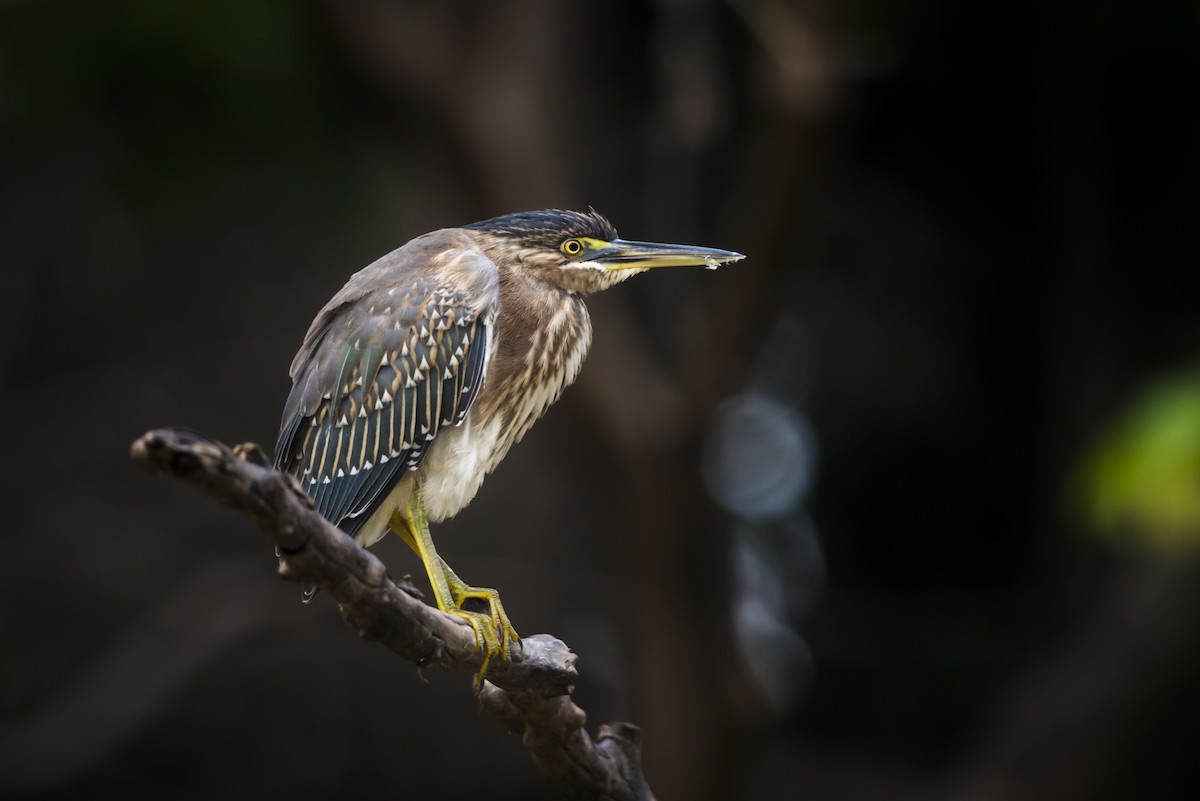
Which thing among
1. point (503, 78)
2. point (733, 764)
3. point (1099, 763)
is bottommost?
point (733, 764)

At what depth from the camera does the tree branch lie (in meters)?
1.89

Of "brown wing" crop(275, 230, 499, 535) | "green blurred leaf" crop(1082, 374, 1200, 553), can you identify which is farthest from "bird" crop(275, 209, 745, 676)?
"green blurred leaf" crop(1082, 374, 1200, 553)

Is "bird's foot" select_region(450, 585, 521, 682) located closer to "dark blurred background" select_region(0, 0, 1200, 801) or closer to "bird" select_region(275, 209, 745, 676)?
"bird" select_region(275, 209, 745, 676)

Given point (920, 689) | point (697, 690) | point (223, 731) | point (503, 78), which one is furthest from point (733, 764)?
point (503, 78)

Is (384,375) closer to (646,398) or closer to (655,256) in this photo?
(655,256)

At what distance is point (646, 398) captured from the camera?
618 cm

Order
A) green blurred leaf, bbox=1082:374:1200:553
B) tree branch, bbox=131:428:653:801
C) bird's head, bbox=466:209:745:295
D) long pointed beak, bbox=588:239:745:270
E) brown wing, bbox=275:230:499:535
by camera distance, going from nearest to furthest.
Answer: tree branch, bbox=131:428:653:801 < long pointed beak, bbox=588:239:745:270 < brown wing, bbox=275:230:499:535 < bird's head, bbox=466:209:745:295 < green blurred leaf, bbox=1082:374:1200:553

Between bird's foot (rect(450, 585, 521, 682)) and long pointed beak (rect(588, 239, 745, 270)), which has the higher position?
long pointed beak (rect(588, 239, 745, 270))

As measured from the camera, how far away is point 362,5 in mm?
6168

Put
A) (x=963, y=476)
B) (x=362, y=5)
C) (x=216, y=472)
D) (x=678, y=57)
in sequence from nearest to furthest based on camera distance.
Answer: (x=216, y=472) → (x=678, y=57) → (x=362, y=5) → (x=963, y=476)

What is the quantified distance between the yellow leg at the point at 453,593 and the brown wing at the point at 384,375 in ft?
0.43

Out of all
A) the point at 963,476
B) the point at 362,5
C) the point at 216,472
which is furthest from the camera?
the point at 963,476

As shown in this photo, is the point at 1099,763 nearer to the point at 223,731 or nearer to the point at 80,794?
the point at 223,731

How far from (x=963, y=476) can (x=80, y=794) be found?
4907mm
